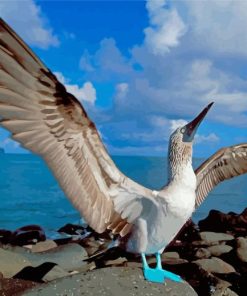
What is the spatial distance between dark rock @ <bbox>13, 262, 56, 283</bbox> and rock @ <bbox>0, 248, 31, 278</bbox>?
6 centimetres

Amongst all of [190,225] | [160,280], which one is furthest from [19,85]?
[190,225]

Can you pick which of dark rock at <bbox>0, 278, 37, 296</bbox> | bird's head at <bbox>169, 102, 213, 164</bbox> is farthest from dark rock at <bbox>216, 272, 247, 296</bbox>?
bird's head at <bbox>169, 102, 213, 164</bbox>

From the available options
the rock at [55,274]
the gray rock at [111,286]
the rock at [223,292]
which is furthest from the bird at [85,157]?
the rock at [55,274]

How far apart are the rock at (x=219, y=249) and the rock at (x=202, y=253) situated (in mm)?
212

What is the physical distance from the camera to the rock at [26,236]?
1123 cm

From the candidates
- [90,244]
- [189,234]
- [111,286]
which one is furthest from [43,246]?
[111,286]

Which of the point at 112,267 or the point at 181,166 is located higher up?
the point at 181,166

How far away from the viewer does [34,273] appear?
7.38 metres

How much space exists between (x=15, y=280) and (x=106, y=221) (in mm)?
2457

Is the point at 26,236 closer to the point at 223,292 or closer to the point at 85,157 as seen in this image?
the point at 223,292

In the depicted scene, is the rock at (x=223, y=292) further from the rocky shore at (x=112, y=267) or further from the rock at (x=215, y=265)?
the rock at (x=215, y=265)

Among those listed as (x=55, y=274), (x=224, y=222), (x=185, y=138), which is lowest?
(x=55, y=274)

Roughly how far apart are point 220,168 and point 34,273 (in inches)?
112

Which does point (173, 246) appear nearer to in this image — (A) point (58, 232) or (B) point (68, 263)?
(B) point (68, 263)
